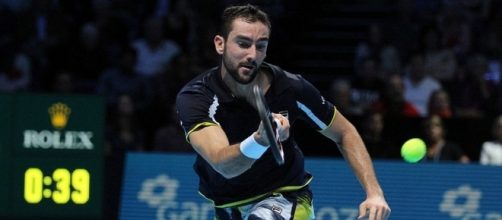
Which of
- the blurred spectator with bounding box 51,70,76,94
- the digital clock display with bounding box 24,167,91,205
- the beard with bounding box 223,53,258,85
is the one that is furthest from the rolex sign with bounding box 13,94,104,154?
the beard with bounding box 223,53,258,85

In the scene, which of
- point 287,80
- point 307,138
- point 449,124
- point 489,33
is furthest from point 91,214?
point 489,33

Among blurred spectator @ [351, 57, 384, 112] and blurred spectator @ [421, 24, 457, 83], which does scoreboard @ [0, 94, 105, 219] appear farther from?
blurred spectator @ [421, 24, 457, 83]

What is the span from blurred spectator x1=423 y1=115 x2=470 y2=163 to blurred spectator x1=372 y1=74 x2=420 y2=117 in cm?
88

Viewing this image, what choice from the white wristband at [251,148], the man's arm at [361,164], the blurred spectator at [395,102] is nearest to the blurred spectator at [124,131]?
the blurred spectator at [395,102]

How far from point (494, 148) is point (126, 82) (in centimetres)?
455

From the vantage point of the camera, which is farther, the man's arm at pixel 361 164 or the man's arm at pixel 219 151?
the man's arm at pixel 361 164

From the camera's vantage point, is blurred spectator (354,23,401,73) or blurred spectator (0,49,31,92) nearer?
blurred spectator (354,23,401,73)

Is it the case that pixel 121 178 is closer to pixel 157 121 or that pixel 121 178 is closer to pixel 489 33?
pixel 157 121

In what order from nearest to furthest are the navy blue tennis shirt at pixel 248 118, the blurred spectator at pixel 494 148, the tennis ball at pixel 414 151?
the navy blue tennis shirt at pixel 248 118
the tennis ball at pixel 414 151
the blurred spectator at pixel 494 148

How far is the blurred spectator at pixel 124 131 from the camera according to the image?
12141 mm

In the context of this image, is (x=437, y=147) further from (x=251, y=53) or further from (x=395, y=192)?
(x=251, y=53)

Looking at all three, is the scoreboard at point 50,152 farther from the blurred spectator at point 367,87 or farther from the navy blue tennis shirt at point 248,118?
the navy blue tennis shirt at point 248,118

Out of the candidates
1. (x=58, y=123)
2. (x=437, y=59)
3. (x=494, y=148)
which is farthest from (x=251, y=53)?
(x=437, y=59)

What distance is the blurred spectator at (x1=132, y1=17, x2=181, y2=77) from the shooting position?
14062 millimetres
